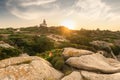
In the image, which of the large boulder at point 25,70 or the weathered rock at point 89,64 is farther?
the weathered rock at point 89,64

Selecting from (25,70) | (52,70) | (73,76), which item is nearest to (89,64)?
(73,76)

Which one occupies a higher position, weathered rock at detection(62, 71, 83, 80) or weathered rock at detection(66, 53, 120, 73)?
weathered rock at detection(66, 53, 120, 73)

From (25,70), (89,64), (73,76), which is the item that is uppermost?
(25,70)

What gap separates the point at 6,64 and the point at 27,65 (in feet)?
6.01

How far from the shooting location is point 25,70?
14.9m

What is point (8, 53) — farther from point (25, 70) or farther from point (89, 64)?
point (89, 64)

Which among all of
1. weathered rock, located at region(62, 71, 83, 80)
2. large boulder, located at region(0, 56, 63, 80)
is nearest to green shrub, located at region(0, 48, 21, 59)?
large boulder, located at region(0, 56, 63, 80)

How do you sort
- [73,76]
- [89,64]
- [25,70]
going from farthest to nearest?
[89,64]
[73,76]
[25,70]

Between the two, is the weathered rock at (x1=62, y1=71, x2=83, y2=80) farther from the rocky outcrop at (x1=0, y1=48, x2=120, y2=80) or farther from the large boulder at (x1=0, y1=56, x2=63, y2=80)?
the large boulder at (x1=0, y1=56, x2=63, y2=80)

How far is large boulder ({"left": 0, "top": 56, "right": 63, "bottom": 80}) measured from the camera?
46.6 feet

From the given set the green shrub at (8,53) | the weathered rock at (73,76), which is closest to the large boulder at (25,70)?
the weathered rock at (73,76)

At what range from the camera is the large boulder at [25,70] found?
14.2 metres

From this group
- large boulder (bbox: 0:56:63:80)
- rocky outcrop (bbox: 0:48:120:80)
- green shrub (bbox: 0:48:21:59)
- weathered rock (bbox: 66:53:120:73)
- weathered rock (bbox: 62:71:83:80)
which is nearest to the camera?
large boulder (bbox: 0:56:63:80)

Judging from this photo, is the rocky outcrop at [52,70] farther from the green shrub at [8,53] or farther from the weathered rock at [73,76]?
the green shrub at [8,53]
